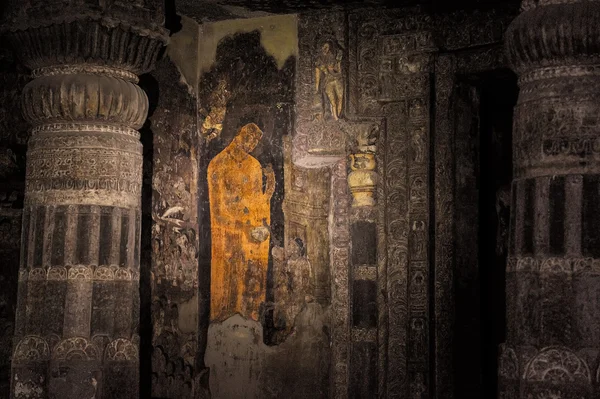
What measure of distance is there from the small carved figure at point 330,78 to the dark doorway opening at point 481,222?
3.10ft

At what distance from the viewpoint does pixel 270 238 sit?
28.6ft

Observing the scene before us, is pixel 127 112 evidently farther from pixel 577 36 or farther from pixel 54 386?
pixel 577 36

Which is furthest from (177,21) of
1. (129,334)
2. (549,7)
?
(549,7)

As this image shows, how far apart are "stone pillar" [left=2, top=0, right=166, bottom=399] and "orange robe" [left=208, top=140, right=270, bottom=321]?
151 centimetres

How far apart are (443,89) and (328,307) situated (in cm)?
193

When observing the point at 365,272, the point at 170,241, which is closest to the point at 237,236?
the point at 170,241

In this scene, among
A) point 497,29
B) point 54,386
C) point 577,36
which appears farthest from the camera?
point 497,29

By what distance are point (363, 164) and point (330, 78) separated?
76 cm

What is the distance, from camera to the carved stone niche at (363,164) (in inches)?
331

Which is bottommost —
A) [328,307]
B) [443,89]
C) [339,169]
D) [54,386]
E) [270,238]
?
[54,386]

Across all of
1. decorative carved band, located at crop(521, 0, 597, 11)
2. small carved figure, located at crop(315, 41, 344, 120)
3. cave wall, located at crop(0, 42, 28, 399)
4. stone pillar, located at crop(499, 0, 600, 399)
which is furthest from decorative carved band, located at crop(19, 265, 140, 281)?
decorative carved band, located at crop(521, 0, 597, 11)

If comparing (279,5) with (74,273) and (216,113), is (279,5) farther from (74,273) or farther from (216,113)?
(74,273)

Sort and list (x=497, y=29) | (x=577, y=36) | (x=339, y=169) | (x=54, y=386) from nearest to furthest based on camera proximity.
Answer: (x=577, y=36) → (x=54, y=386) → (x=497, y=29) → (x=339, y=169)

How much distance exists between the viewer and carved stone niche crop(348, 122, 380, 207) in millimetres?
8398
